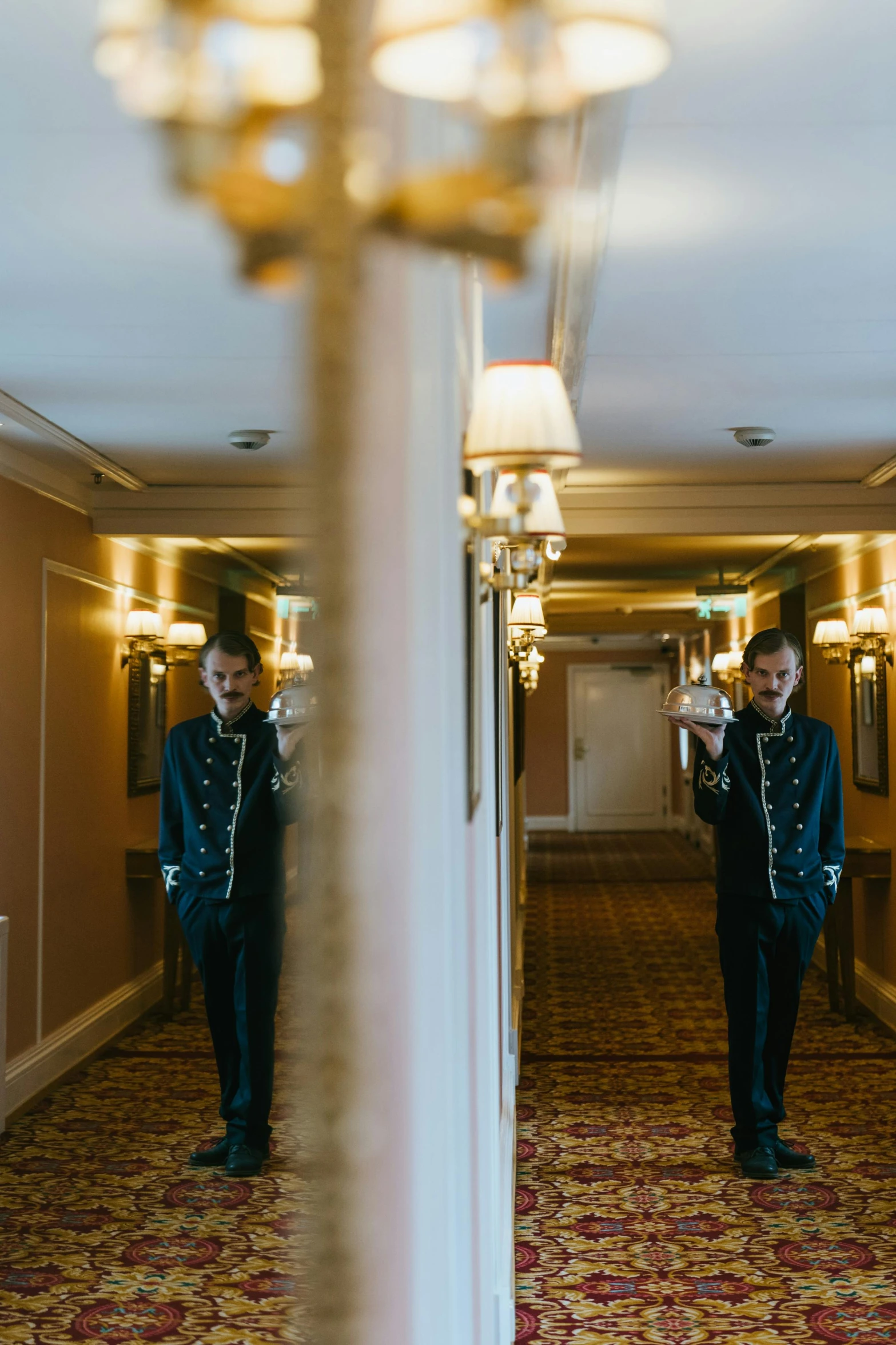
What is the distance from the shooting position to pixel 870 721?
21.6 feet

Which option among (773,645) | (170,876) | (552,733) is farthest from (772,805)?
(552,733)

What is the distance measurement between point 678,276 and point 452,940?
2314mm

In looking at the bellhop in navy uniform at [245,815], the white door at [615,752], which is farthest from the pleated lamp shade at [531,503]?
the white door at [615,752]

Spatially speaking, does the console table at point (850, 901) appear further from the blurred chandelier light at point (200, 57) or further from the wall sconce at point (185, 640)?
the blurred chandelier light at point (200, 57)

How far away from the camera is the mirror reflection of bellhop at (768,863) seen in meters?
3.89

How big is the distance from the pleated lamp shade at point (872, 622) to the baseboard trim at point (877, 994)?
1.66 meters

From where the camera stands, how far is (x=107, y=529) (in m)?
1.04

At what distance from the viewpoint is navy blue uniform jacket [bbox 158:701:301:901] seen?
1.94 feet

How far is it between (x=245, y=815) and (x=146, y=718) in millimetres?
132

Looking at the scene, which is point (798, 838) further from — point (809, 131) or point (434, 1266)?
point (434, 1266)

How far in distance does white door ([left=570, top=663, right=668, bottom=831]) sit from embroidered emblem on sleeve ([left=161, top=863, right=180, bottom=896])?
15.6 metres

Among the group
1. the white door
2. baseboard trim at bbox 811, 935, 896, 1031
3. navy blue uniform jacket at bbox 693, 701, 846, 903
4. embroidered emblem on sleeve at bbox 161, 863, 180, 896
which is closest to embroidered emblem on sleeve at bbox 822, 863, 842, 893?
navy blue uniform jacket at bbox 693, 701, 846, 903

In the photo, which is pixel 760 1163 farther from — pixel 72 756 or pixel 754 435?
pixel 72 756

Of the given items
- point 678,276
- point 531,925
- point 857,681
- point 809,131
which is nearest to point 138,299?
point 678,276
